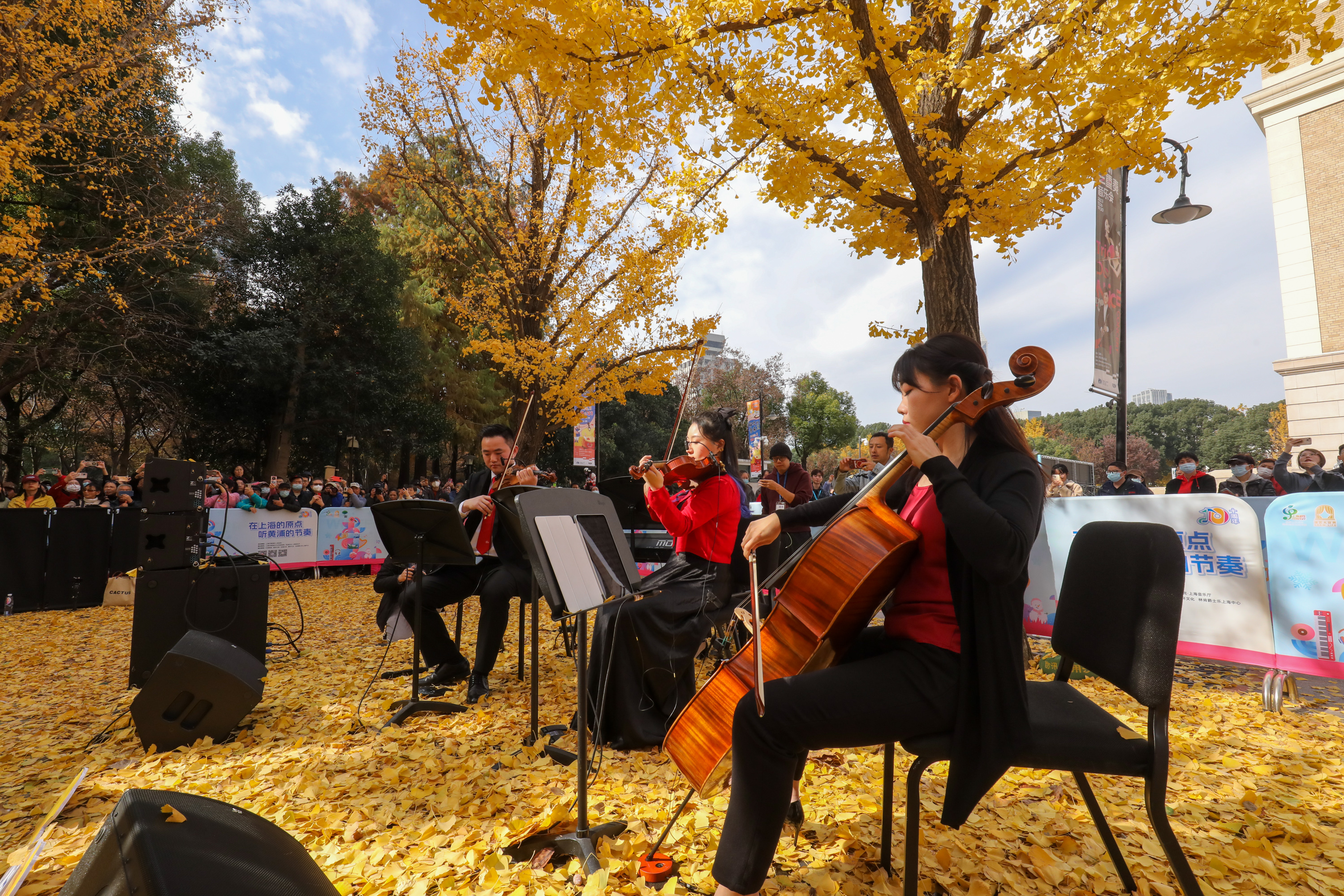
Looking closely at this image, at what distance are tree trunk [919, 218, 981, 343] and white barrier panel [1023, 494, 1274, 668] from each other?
166 centimetres

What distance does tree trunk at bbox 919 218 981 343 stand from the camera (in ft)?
15.8

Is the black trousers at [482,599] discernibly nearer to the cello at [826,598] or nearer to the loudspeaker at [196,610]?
the loudspeaker at [196,610]

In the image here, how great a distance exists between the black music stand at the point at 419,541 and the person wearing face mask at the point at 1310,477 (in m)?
9.86

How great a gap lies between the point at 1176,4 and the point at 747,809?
15.9 feet

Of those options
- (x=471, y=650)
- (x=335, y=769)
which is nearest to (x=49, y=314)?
(x=471, y=650)

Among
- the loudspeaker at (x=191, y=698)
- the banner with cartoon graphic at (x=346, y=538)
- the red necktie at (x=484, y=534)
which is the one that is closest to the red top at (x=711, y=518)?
the red necktie at (x=484, y=534)

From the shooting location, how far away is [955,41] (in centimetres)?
429

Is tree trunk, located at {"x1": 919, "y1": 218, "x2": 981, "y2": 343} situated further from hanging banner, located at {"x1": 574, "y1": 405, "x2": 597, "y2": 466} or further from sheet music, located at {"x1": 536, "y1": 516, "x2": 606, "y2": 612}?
hanging banner, located at {"x1": 574, "y1": 405, "x2": 597, "y2": 466}

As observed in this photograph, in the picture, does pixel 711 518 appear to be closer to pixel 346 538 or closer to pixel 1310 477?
pixel 346 538

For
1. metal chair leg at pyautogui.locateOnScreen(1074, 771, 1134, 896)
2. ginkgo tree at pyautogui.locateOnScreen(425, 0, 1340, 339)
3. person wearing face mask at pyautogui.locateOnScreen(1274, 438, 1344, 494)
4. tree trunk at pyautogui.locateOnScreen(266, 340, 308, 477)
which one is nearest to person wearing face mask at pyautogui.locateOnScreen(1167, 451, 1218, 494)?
person wearing face mask at pyautogui.locateOnScreen(1274, 438, 1344, 494)

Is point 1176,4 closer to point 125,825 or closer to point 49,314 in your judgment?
point 125,825

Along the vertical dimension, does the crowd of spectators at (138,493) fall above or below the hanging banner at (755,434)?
below

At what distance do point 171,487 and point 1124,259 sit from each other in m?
10.7

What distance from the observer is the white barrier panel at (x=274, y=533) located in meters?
9.52
